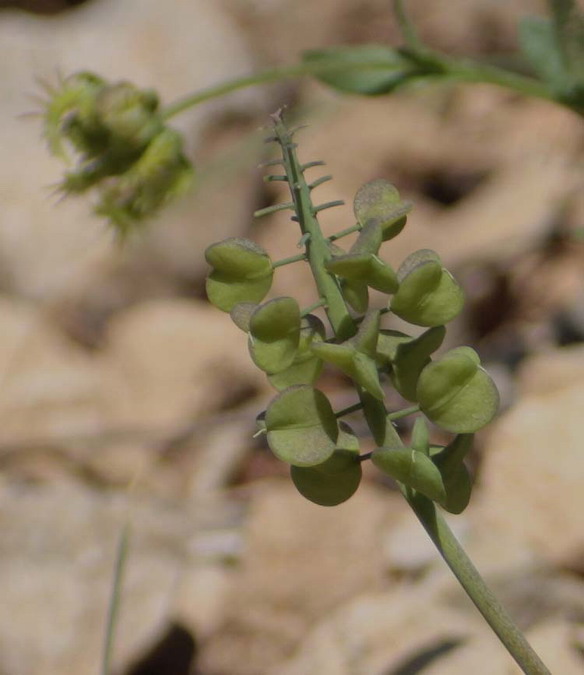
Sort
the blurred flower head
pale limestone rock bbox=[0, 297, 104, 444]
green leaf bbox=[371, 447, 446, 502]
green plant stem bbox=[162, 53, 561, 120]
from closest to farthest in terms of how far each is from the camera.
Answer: green leaf bbox=[371, 447, 446, 502], the blurred flower head, green plant stem bbox=[162, 53, 561, 120], pale limestone rock bbox=[0, 297, 104, 444]

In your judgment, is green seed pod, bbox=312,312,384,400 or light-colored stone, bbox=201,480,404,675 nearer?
green seed pod, bbox=312,312,384,400

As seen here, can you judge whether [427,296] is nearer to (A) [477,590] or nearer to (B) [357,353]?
(B) [357,353]

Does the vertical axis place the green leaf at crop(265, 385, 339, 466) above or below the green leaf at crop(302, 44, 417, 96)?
above

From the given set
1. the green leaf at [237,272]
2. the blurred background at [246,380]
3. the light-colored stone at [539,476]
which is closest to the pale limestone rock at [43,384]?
the blurred background at [246,380]

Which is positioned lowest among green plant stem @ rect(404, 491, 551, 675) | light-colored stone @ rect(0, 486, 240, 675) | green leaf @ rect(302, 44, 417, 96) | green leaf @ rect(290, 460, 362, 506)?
light-colored stone @ rect(0, 486, 240, 675)

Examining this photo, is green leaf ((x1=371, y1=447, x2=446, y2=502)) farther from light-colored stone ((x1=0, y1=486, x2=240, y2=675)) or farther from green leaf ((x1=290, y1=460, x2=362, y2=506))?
Answer: light-colored stone ((x1=0, y1=486, x2=240, y2=675))

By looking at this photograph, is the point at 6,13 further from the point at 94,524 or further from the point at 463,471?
the point at 463,471

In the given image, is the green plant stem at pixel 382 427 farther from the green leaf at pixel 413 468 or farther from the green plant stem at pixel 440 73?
the green plant stem at pixel 440 73

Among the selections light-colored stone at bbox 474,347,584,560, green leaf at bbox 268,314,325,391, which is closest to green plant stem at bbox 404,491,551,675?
green leaf at bbox 268,314,325,391
